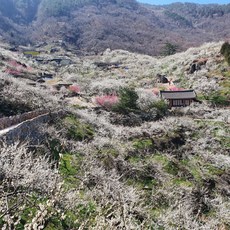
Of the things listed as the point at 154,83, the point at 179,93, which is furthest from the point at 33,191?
the point at 154,83

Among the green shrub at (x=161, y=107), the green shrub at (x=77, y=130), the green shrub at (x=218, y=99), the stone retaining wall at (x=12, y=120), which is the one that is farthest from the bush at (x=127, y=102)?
the stone retaining wall at (x=12, y=120)

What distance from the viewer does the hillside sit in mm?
8047

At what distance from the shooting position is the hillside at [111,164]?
26.4 feet

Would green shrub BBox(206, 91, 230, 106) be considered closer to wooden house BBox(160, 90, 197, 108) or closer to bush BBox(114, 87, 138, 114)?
wooden house BBox(160, 90, 197, 108)

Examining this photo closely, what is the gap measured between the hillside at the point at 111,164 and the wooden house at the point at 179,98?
4.01 meters

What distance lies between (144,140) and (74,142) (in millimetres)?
6867

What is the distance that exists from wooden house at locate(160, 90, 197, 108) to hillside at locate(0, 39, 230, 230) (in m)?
4.01

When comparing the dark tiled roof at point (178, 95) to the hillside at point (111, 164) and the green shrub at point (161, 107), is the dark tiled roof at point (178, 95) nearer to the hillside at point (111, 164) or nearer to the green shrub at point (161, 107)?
the hillside at point (111, 164)

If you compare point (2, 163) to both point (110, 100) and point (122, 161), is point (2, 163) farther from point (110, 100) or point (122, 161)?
point (110, 100)

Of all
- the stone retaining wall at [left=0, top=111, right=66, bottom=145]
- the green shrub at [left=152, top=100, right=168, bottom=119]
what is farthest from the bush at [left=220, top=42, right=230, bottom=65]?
the stone retaining wall at [left=0, top=111, right=66, bottom=145]

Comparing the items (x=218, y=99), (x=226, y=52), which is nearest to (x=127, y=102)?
(x=218, y=99)

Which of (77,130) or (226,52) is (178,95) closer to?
(226,52)

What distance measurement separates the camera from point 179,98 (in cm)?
5088

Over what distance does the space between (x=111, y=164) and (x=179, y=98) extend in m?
34.5
